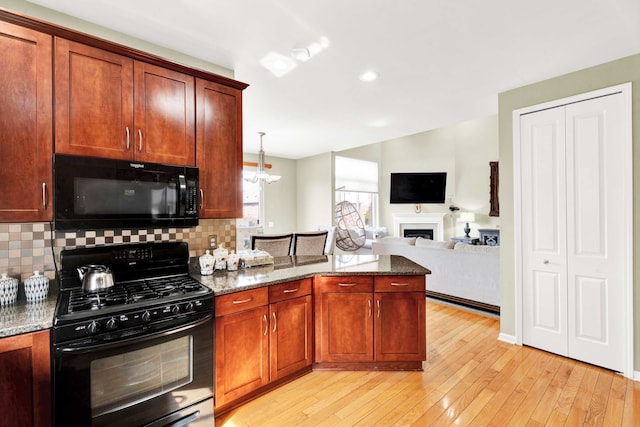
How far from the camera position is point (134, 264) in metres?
2.05

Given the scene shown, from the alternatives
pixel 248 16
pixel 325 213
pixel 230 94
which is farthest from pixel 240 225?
pixel 248 16

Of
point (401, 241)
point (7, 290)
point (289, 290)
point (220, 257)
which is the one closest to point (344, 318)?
point (289, 290)

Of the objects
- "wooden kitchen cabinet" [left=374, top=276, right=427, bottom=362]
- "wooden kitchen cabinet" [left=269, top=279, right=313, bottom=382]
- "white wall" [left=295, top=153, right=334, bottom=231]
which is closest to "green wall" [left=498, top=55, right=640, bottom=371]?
"wooden kitchen cabinet" [left=374, top=276, right=427, bottom=362]

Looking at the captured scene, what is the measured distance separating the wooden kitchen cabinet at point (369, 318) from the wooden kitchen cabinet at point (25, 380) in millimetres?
1636

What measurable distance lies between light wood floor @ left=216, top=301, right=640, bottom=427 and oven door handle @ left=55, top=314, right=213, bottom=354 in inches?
29.4

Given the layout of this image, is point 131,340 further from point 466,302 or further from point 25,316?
point 466,302

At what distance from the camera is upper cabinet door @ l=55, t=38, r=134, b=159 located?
5.61 ft

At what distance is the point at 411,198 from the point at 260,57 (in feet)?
22.3

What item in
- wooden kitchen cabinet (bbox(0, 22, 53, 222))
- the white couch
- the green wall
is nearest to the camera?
wooden kitchen cabinet (bbox(0, 22, 53, 222))

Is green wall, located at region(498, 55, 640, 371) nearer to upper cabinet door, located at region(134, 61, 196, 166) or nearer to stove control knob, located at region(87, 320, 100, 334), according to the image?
upper cabinet door, located at region(134, 61, 196, 166)

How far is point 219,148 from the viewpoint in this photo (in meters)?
2.36

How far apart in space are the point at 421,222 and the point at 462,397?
6.67 meters

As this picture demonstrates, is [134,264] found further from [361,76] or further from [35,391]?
[361,76]

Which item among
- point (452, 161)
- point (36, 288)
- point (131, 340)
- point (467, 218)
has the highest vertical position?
point (452, 161)
